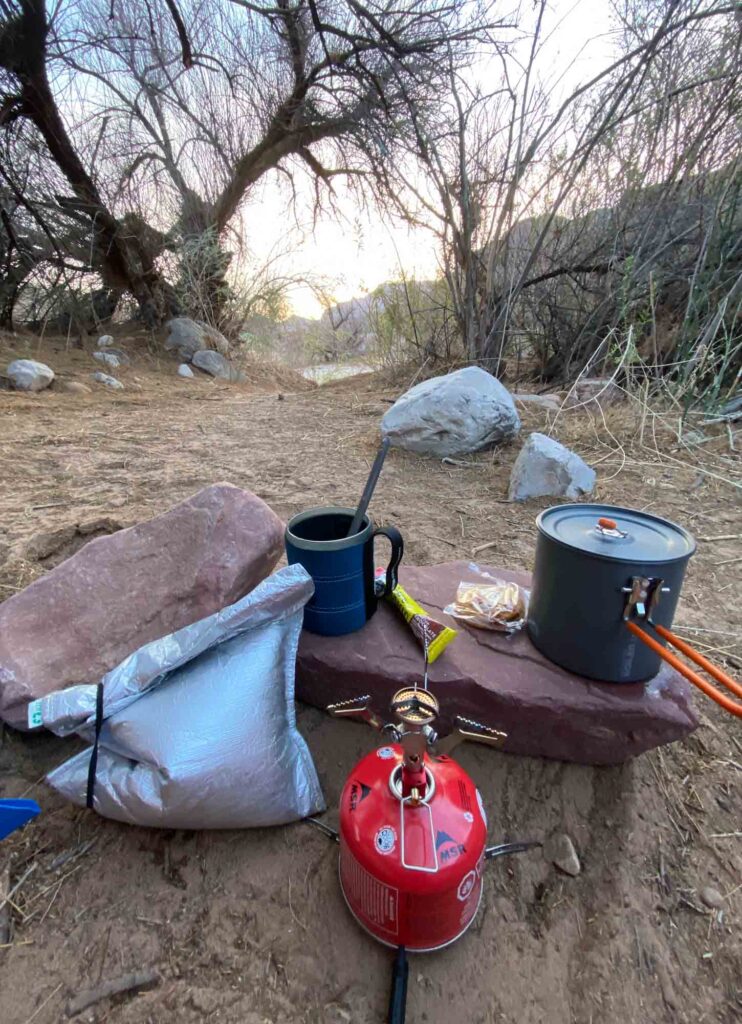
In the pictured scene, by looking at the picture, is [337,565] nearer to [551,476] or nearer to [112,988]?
[112,988]

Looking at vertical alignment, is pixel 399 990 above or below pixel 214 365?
below

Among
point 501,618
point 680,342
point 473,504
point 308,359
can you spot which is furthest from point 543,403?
point 308,359

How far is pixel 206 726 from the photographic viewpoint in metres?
0.98

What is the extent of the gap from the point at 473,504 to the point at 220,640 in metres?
1.68

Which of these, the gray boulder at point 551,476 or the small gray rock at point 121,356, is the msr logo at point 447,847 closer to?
the gray boulder at point 551,476

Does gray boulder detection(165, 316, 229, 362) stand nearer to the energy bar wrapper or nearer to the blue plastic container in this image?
the energy bar wrapper

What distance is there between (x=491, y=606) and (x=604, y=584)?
36cm

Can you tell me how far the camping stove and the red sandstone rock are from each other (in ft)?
1.90

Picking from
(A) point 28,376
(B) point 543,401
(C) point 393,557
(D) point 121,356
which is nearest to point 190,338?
(D) point 121,356

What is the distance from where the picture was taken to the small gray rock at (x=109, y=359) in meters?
5.76

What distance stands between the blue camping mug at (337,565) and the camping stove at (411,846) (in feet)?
1.13

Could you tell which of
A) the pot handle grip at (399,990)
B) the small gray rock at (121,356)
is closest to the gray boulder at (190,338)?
the small gray rock at (121,356)

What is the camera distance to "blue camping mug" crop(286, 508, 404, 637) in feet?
3.58

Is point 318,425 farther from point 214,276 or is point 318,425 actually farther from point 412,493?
point 214,276
